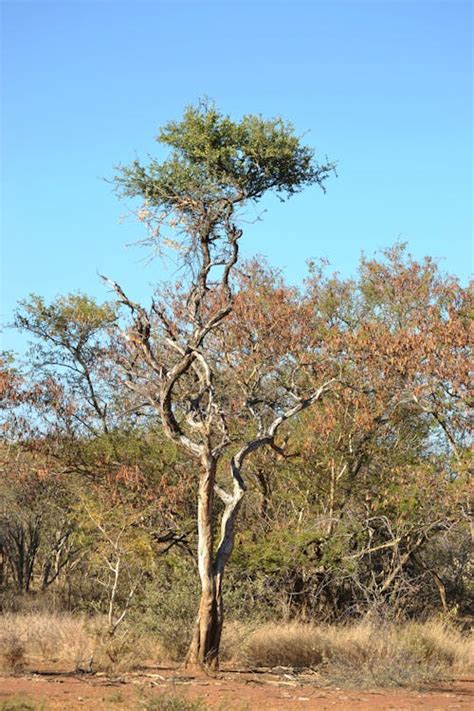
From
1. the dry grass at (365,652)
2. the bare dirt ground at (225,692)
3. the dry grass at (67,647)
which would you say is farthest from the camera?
the dry grass at (67,647)

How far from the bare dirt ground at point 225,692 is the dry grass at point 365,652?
Result: 1.18ft

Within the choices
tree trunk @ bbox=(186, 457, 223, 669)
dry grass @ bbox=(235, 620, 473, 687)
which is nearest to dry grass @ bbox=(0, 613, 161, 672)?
tree trunk @ bbox=(186, 457, 223, 669)

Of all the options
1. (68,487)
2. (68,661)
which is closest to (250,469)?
(68,487)

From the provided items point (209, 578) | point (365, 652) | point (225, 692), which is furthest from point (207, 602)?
point (365, 652)

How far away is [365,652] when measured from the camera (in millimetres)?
14711

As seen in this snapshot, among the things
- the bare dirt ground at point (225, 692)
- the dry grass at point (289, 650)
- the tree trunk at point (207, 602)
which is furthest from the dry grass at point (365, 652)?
the tree trunk at point (207, 602)

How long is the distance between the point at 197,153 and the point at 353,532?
901 centimetres

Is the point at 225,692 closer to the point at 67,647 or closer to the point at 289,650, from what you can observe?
the point at 289,650

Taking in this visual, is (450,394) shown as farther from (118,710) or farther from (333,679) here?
(118,710)

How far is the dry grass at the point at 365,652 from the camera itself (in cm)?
1354

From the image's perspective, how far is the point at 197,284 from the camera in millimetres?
15547

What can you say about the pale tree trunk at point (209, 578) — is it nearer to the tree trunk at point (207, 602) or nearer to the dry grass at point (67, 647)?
the tree trunk at point (207, 602)

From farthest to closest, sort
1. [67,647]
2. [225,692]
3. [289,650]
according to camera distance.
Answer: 1. [289,650]
2. [67,647]
3. [225,692]

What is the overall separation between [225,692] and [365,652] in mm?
3330
